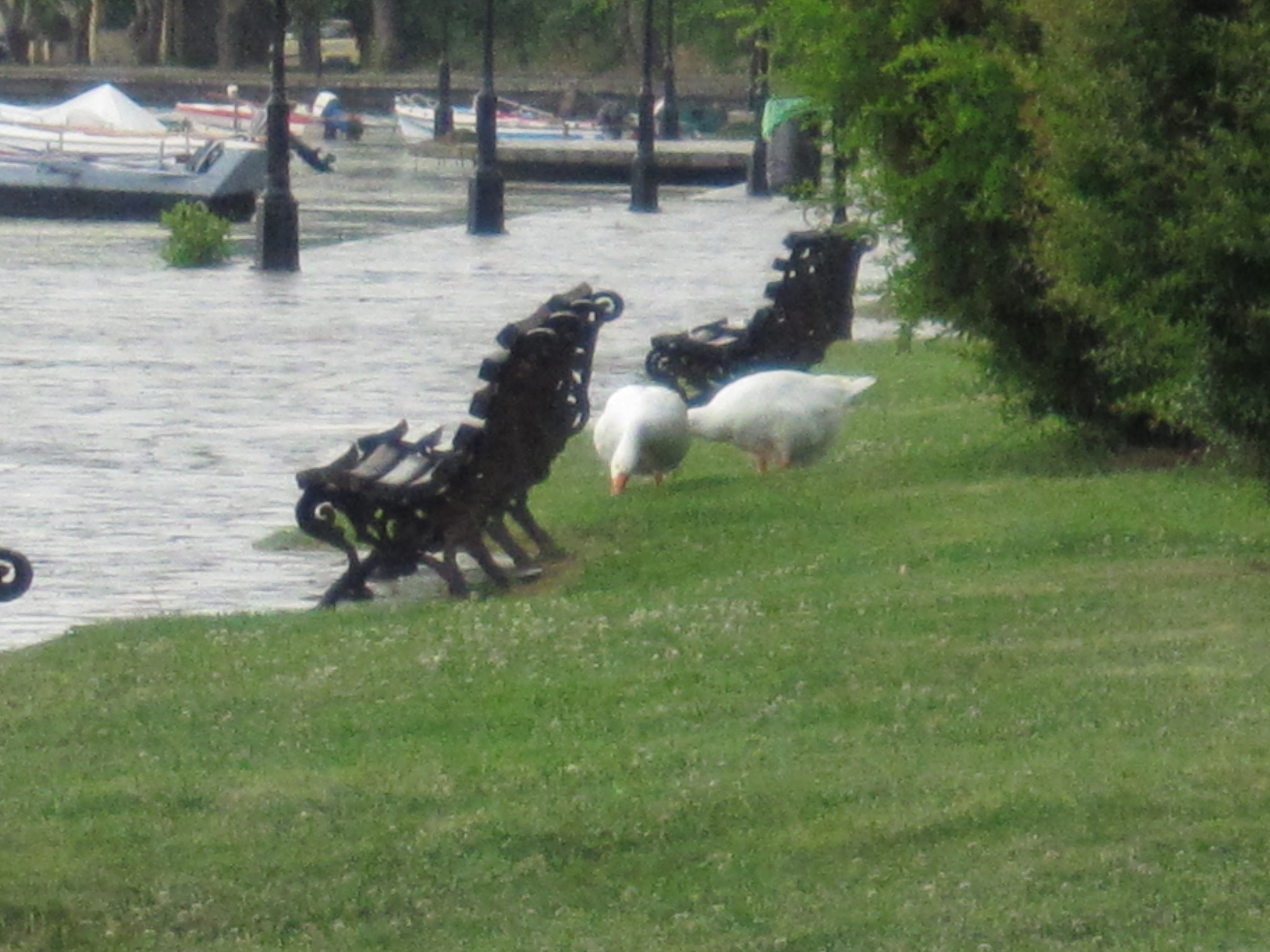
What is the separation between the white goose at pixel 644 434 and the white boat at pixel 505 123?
165 feet

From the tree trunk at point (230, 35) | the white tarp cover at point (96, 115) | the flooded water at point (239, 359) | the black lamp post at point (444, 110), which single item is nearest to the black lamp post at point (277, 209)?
the flooded water at point (239, 359)

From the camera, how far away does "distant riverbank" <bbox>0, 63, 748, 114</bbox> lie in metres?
75.5

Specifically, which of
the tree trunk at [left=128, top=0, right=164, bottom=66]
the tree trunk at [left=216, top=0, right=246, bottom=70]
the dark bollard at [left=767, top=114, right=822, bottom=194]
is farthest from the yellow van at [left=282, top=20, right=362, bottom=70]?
the dark bollard at [left=767, top=114, right=822, bottom=194]

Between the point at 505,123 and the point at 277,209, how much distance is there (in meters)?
40.0

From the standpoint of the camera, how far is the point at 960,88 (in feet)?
34.9

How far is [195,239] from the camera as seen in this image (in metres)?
25.5

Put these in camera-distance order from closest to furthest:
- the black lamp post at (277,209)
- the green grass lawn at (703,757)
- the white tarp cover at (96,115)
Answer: the green grass lawn at (703,757) < the black lamp post at (277,209) < the white tarp cover at (96,115)

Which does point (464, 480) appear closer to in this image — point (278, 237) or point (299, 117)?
point (278, 237)

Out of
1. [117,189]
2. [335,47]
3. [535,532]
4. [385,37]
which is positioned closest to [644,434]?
[535,532]

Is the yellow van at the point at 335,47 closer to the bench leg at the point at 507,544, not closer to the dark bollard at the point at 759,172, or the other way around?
the dark bollard at the point at 759,172

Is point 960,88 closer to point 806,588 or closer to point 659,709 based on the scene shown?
point 806,588

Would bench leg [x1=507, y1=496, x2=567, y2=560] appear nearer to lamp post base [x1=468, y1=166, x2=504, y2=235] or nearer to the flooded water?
the flooded water

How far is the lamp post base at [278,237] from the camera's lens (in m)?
A: 24.8

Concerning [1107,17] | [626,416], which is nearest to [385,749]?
[1107,17]
